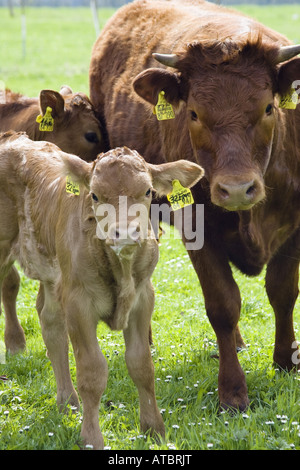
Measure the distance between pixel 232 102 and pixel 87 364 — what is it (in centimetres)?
179

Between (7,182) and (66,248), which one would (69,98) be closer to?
(7,182)

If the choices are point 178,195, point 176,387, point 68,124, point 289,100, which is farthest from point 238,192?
→ point 68,124

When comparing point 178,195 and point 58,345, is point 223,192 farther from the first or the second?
point 58,345

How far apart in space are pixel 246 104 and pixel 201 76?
1.31ft

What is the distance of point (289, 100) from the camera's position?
4965mm

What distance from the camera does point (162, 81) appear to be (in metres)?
5.06

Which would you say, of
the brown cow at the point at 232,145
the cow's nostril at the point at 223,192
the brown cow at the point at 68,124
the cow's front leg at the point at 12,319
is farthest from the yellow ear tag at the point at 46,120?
the cow's nostril at the point at 223,192

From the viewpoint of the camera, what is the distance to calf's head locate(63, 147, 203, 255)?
3658 mm

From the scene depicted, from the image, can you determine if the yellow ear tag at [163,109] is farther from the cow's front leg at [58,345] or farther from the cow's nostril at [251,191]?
the cow's front leg at [58,345]

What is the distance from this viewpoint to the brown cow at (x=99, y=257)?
151 inches

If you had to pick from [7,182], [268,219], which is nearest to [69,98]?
[7,182]

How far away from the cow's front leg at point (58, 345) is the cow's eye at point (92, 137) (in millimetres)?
2066

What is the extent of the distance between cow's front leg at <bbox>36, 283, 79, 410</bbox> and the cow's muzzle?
4.54 ft

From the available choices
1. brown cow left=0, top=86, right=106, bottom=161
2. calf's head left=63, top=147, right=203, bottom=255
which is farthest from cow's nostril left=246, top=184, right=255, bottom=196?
brown cow left=0, top=86, right=106, bottom=161
